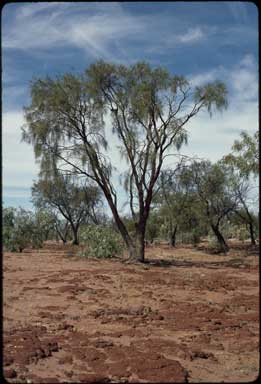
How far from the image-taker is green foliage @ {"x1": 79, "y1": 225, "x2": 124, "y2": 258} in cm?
1689

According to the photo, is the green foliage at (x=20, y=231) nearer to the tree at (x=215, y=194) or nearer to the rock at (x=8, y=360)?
the tree at (x=215, y=194)

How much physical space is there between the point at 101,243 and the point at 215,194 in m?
8.73

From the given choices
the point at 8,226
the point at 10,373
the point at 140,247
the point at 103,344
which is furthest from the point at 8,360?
the point at 8,226

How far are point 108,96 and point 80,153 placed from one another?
2.32 m

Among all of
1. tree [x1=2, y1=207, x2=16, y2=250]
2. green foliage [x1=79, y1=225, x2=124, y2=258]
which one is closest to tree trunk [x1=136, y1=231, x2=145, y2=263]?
green foliage [x1=79, y1=225, x2=124, y2=258]

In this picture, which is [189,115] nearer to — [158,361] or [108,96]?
[108,96]

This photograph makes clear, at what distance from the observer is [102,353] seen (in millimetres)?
4242

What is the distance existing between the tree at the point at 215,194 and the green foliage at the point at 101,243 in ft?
17.1

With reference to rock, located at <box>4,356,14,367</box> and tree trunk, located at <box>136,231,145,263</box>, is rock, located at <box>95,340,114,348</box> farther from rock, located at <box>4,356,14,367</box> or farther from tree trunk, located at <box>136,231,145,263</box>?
tree trunk, located at <box>136,231,145,263</box>

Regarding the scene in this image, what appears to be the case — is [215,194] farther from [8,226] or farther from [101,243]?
[8,226]

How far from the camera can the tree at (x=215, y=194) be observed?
68.5 ft

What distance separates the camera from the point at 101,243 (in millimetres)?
17141

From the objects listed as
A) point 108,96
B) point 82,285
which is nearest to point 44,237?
point 108,96

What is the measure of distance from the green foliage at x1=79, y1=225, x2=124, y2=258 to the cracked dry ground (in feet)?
25.4
